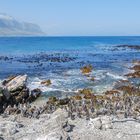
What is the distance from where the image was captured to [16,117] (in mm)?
22938

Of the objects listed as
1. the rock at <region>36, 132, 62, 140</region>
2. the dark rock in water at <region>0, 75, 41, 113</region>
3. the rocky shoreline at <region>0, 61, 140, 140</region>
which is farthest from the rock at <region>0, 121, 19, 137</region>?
the dark rock in water at <region>0, 75, 41, 113</region>

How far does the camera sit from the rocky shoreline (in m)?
17.9

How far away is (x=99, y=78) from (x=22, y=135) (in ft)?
90.9

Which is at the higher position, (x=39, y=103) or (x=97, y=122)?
(x=97, y=122)

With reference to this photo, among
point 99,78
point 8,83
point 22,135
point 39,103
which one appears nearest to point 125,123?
point 22,135

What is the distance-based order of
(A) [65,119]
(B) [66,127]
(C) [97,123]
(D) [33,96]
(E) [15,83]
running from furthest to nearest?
1. (D) [33,96]
2. (E) [15,83]
3. (C) [97,123]
4. (A) [65,119]
5. (B) [66,127]

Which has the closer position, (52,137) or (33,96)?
(52,137)

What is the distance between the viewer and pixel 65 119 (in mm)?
18750

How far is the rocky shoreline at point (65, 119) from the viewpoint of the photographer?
17906 millimetres

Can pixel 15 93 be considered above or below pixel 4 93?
below

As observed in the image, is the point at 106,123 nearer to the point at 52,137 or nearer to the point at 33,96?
the point at 52,137

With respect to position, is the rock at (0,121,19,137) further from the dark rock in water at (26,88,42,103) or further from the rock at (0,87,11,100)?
the dark rock in water at (26,88,42,103)

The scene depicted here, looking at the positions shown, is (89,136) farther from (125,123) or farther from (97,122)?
(125,123)

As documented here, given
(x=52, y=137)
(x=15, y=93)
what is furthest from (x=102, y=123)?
(x=15, y=93)
